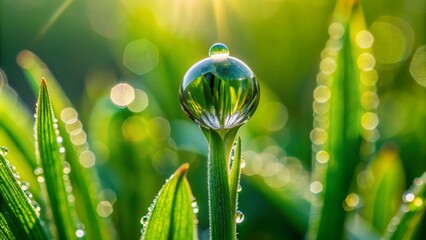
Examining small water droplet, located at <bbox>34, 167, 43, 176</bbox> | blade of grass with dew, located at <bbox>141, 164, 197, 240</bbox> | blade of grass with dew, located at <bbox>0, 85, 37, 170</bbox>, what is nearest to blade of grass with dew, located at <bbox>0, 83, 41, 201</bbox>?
blade of grass with dew, located at <bbox>0, 85, 37, 170</bbox>

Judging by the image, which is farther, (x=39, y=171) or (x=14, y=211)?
(x=39, y=171)

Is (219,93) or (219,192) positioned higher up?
(219,93)

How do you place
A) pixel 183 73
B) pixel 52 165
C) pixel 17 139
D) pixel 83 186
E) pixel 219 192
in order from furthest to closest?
1. pixel 183 73
2. pixel 17 139
3. pixel 83 186
4. pixel 52 165
5. pixel 219 192

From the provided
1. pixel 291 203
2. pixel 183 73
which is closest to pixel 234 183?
pixel 291 203

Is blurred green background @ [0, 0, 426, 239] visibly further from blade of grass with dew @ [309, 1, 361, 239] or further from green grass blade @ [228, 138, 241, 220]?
green grass blade @ [228, 138, 241, 220]

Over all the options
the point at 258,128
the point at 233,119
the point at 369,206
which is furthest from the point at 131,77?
the point at 233,119

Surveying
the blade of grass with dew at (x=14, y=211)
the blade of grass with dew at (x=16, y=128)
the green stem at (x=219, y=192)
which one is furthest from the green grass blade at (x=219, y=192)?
the blade of grass with dew at (x=16, y=128)

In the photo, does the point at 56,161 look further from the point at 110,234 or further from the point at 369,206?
the point at 369,206

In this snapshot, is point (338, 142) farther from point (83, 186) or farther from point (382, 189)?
point (83, 186)

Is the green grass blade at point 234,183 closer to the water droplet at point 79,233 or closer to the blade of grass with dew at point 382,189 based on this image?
the water droplet at point 79,233
